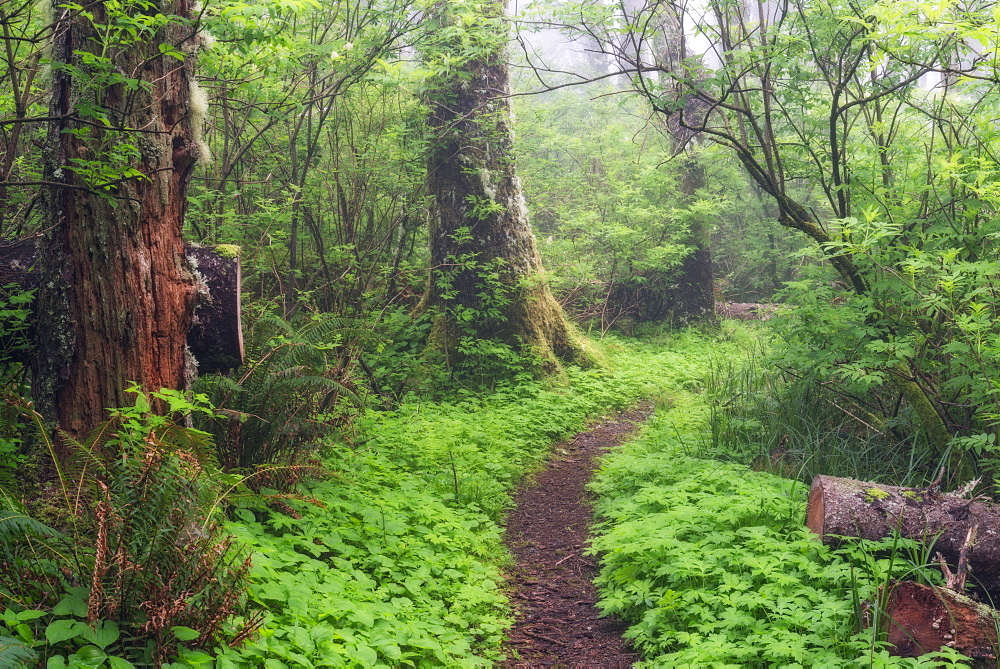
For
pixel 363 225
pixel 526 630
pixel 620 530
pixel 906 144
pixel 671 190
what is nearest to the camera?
pixel 526 630

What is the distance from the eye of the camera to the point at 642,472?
19.9ft

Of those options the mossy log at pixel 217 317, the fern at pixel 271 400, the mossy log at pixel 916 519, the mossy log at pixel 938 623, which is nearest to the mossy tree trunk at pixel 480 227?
the fern at pixel 271 400

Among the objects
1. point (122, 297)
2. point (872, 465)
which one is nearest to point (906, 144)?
point (872, 465)

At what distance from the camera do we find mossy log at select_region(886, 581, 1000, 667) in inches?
134

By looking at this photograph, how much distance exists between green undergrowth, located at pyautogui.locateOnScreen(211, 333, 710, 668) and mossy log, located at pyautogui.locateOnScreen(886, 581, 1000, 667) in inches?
82.8

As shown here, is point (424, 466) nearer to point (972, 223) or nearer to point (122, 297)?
point (122, 297)

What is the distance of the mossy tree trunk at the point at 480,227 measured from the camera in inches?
376

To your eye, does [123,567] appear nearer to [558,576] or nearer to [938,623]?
[558,576]

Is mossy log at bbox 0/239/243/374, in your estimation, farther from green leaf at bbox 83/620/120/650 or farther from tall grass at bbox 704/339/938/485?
tall grass at bbox 704/339/938/485

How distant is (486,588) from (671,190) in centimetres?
1069

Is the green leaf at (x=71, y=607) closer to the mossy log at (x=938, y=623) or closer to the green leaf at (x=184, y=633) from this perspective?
the green leaf at (x=184, y=633)

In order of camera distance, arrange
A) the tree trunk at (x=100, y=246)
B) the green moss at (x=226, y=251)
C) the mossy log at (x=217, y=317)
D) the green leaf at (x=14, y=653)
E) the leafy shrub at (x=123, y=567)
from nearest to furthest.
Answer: the green leaf at (x=14, y=653)
the leafy shrub at (x=123, y=567)
the tree trunk at (x=100, y=246)
the mossy log at (x=217, y=317)
the green moss at (x=226, y=251)

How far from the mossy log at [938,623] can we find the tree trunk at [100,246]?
14.0ft

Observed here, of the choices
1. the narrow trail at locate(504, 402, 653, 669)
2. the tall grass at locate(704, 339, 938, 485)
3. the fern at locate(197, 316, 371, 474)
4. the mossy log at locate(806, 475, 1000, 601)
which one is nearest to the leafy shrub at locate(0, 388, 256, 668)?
the fern at locate(197, 316, 371, 474)
